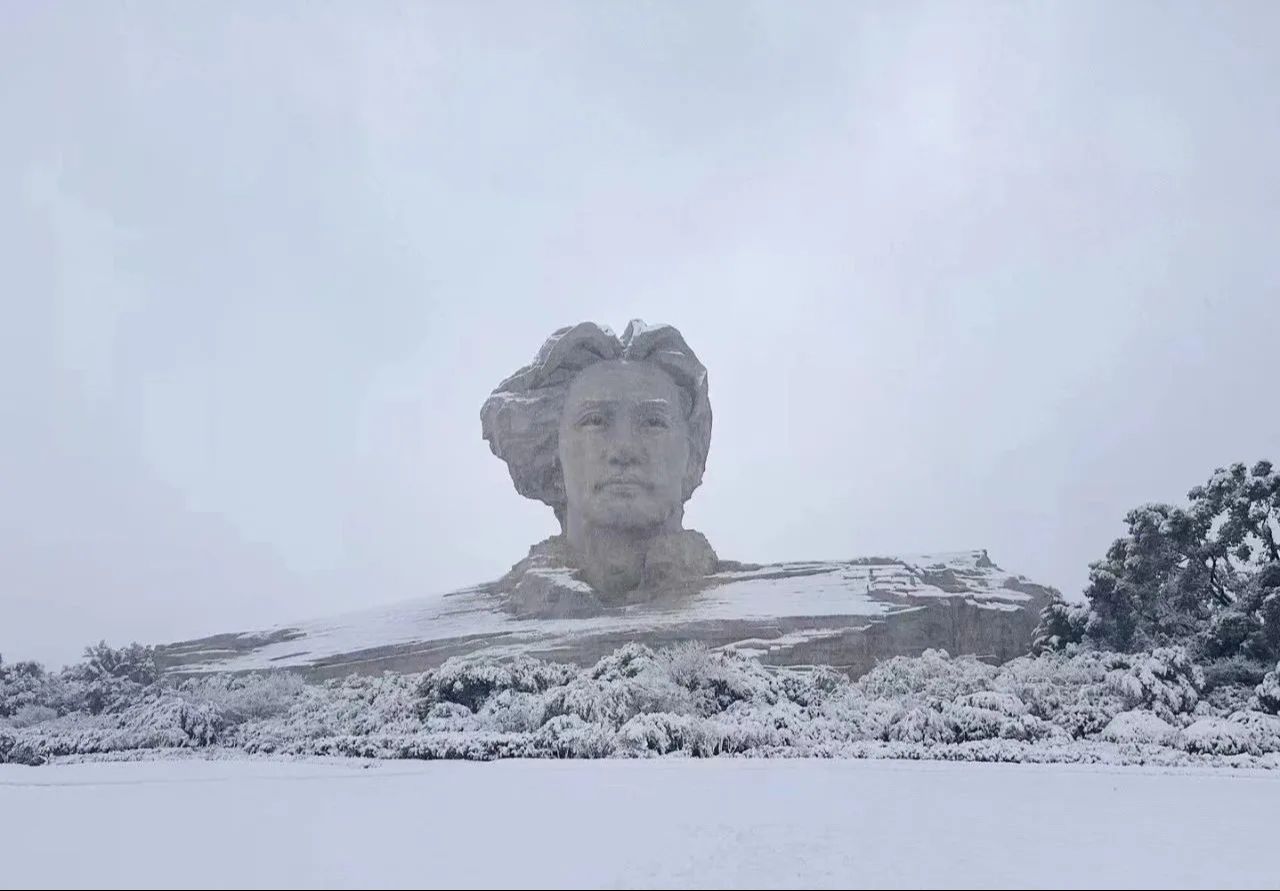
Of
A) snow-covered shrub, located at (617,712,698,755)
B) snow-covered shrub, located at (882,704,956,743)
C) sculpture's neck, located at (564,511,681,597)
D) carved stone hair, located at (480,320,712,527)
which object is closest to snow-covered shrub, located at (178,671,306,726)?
sculpture's neck, located at (564,511,681,597)

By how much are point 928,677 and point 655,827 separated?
7.16m

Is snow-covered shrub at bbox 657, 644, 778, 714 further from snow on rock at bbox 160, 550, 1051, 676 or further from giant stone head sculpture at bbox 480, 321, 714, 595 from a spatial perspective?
giant stone head sculpture at bbox 480, 321, 714, 595

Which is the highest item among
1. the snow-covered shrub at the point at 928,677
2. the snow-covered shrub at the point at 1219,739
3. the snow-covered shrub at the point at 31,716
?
the snow-covered shrub at the point at 31,716

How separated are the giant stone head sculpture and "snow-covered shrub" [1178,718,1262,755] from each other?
7.96 meters

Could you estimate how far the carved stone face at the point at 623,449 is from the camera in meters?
15.9

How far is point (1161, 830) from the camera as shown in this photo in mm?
→ 6508

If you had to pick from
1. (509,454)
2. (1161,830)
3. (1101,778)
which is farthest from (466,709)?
(1161,830)

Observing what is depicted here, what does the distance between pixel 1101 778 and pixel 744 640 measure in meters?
6.00

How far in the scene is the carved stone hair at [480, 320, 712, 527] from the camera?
661 inches

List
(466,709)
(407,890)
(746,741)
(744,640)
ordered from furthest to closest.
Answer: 1. (744,640)
2. (466,709)
3. (746,741)
4. (407,890)

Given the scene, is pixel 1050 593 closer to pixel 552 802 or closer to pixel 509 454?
pixel 509 454

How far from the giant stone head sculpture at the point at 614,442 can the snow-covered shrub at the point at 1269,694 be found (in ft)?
26.4

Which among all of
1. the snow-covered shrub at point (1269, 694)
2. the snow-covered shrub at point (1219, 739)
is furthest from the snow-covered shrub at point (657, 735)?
the snow-covered shrub at point (1269, 694)

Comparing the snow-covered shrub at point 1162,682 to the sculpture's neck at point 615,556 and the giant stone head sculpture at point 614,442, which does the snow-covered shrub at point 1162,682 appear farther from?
the sculpture's neck at point 615,556
